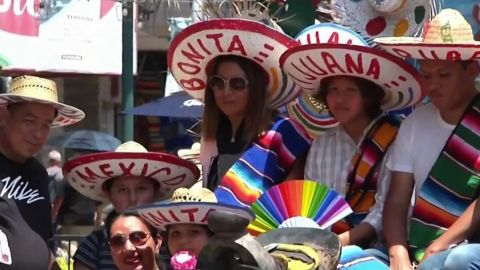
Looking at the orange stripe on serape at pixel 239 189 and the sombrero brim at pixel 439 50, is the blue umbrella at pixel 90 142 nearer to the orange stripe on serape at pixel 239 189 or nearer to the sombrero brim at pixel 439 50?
the orange stripe on serape at pixel 239 189

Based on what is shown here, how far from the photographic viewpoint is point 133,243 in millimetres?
4328

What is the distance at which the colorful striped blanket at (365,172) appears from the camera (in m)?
4.12

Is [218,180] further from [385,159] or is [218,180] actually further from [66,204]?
[66,204]

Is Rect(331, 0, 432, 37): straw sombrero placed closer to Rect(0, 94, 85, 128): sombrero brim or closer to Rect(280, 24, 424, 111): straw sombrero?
Rect(280, 24, 424, 111): straw sombrero

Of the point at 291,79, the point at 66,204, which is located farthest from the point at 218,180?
the point at 66,204

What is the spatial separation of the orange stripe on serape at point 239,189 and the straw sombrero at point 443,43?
2.58 feet

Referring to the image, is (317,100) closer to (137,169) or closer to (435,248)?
(137,169)

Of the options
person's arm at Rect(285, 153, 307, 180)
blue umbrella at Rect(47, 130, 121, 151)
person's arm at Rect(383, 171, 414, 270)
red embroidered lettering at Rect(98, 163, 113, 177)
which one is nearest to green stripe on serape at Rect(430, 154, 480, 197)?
person's arm at Rect(383, 171, 414, 270)

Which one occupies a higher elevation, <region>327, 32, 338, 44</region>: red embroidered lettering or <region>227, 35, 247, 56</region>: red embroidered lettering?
<region>327, 32, 338, 44</region>: red embroidered lettering

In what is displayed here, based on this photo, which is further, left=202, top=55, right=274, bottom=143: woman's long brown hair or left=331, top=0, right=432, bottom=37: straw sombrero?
left=331, top=0, right=432, bottom=37: straw sombrero

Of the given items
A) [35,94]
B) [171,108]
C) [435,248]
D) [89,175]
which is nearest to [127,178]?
[89,175]

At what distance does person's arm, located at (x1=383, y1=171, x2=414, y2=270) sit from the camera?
385 cm

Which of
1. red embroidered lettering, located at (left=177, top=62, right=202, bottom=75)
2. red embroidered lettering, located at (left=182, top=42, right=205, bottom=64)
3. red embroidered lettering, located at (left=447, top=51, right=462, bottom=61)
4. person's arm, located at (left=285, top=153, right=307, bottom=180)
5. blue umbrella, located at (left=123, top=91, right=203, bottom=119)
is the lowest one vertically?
blue umbrella, located at (left=123, top=91, right=203, bottom=119)

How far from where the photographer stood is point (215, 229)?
237 centimetres
